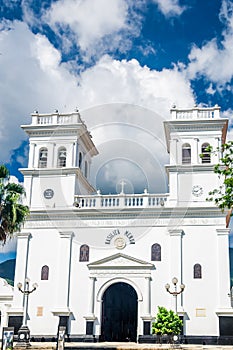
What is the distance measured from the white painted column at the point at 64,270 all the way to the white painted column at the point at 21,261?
201 centimetres

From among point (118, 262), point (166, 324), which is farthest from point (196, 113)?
point (166, 324)

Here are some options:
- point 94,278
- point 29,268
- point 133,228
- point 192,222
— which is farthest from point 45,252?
point 192,222

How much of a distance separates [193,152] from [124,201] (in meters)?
5.01

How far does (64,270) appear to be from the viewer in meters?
30.8

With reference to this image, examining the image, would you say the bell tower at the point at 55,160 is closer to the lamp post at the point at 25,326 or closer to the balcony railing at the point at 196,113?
the lamp post at the point at 25,326

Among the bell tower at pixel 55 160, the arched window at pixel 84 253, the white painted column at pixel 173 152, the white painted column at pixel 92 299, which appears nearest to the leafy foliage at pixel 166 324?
the white painted column at pixel 92 299

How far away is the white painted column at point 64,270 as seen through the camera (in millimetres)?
30219

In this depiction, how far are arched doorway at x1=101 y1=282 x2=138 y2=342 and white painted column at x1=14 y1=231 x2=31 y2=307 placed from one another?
474 centimetres

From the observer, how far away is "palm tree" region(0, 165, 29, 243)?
83.9ft

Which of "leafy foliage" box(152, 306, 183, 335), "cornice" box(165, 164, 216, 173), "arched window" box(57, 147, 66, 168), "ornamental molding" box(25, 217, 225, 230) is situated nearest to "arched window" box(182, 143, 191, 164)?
"cornice" box(165, 164, 216, 173)

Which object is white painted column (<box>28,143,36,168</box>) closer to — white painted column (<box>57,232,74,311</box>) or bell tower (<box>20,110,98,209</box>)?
bell tower (<box>20,110,98,209</box>)

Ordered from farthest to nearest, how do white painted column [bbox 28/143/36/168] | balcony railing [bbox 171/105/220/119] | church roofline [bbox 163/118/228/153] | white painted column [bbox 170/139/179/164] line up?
white painted column [bbox 28/143/36/168] → balcony railing [bbox 171/105/220/119] → church roofline [bbox 163/118/228/153] → white painted column [bbox 170/139/179/164]

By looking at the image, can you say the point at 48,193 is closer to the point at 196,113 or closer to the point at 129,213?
the point at 129,213

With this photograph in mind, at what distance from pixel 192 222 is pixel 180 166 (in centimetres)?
339
